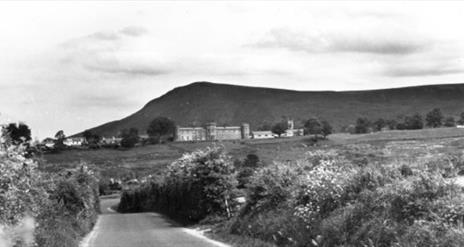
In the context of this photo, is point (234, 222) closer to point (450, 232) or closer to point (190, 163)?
point (190, 163)

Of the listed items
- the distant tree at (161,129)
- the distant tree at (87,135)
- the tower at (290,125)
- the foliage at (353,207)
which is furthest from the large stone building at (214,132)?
the foliage at (353,207)

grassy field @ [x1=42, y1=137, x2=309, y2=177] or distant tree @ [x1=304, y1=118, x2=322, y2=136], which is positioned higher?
distant tree @ [x1=304, y1=118, x2=322, y2=136]

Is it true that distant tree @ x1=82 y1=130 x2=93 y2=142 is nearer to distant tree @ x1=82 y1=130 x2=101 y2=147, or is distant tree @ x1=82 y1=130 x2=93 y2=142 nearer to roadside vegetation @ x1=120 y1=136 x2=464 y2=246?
distant tree @ x1=82 y1=130 x2=101 y2=147

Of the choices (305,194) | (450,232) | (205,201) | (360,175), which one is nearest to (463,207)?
(450,232)

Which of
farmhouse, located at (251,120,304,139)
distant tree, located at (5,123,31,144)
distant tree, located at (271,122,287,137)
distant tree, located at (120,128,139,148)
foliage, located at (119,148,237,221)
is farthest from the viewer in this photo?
distant tree, located at (271,122,287,137)

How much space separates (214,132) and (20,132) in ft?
493

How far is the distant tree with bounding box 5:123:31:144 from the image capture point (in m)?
15.1

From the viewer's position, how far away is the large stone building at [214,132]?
15409cm

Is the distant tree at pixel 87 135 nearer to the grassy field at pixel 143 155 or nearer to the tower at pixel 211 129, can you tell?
the grassy field at pixel 143 155

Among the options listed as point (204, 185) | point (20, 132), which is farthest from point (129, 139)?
point (20, 132)

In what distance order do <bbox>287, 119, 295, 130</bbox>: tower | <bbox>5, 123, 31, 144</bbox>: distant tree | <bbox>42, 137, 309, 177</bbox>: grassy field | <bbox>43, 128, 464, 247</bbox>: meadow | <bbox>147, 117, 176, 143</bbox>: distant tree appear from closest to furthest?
<bbox>43, 128, 464, 247</bbox>: meadow < <bbox>5, 123, 31, 144</bbox>: distant tree < <bbox>42, 137, 309, 177</bbox>: grassy field < <bbox>287, 119, 295, 130</bbox>: tower < <bbox>147, 117, 176, 143</bbox>: distant tree

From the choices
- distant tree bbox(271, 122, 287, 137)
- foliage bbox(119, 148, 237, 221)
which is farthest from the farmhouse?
foliage bbox(119, 148, 237, 221)

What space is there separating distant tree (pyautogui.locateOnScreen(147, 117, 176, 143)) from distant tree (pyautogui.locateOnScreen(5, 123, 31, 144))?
127 metres

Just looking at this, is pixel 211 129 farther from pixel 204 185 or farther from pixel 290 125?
pixel 204 185
